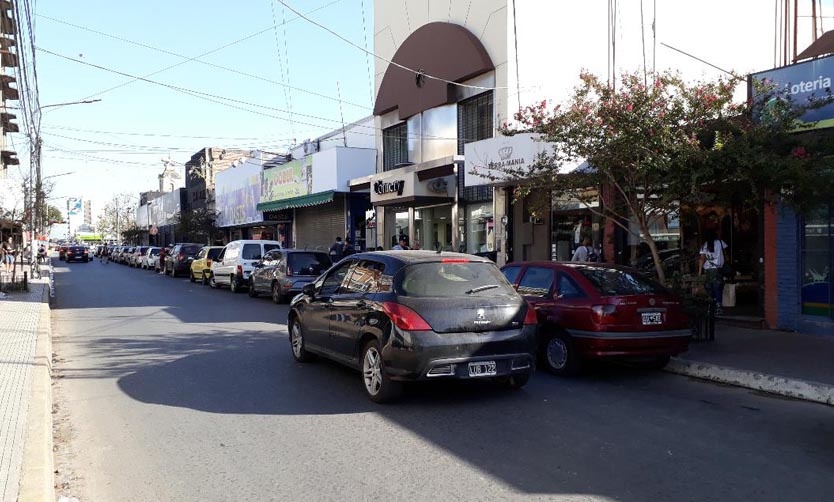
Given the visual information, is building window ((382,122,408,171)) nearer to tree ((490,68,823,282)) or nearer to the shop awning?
the shop awning

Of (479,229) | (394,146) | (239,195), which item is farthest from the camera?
(239,195)

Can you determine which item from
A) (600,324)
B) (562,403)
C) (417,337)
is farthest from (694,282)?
(417,337)

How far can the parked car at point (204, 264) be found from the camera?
85.7 ft

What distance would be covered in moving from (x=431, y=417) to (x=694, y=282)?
6.24 meters

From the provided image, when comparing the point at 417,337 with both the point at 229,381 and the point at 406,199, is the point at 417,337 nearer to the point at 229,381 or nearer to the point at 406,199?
the point at 229,381

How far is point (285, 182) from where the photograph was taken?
1350 inches

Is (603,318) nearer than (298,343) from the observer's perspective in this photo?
Yes

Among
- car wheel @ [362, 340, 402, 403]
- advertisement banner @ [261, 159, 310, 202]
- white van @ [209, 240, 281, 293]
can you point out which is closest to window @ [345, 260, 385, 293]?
car wheel @ [362, 340, 402, 403]

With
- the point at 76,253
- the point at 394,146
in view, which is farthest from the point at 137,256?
the point at 394,146

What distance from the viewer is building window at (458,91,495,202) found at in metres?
20.1

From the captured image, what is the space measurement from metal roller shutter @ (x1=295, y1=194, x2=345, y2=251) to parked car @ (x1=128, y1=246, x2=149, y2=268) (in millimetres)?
14584

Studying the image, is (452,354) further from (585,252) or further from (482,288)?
(585,252)

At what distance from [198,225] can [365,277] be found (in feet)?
147

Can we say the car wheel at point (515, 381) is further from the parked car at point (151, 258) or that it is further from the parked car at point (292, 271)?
the parked car at point (151, 258)
